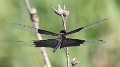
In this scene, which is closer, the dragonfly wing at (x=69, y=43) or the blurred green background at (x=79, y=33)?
the dragonfly wing at (x=69, y=43)

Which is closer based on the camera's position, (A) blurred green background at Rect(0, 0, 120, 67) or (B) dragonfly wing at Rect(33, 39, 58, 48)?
(B) dragonfly wing at Rect(33, 39, 58, 48)

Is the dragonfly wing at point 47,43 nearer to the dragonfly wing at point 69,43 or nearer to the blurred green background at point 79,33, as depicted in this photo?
the dragonfly wing at point 69,43

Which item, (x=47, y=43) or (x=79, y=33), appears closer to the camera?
(x=47, y=43)

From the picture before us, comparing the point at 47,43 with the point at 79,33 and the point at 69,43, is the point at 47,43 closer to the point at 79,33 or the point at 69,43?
the point at 69,43

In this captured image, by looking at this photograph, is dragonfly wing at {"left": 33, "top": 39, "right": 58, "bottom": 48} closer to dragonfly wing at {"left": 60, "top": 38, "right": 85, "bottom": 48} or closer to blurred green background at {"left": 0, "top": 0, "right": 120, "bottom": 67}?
dragonfly wing at {"left": 60, "top": 38, "right": 85, "bottom": 48}

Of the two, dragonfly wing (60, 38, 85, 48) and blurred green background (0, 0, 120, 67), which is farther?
blurred green background (0, 0, 120, 67)

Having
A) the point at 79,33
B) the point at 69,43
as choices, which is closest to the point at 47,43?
the point at 69,43

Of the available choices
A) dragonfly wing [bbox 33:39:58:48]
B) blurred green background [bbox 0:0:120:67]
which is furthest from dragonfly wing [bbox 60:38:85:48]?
blurred green background [bbox 0:0:120:67]

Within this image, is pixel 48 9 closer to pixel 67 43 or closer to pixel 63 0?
pixel 63 0

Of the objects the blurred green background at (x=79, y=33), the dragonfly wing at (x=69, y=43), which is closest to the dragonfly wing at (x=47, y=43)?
the dragonfly wing at (x=69, y=43)
